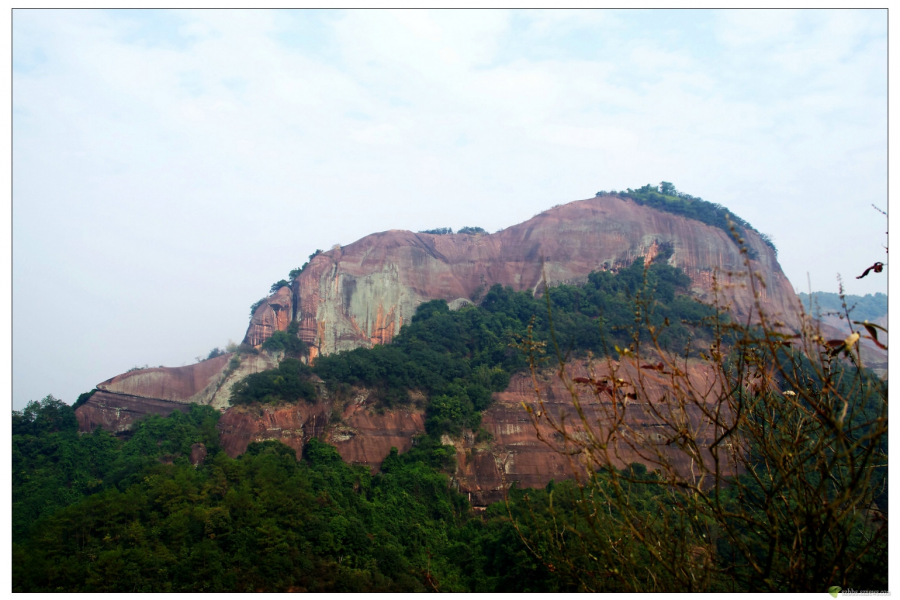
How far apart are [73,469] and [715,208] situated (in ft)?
163

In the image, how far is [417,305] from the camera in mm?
47469

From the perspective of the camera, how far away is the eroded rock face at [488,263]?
45.8 meters

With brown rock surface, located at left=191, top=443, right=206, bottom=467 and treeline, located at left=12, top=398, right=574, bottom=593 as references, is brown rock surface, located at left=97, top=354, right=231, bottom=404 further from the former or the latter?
brown rock surface, located at left=191, top=443, right=206, bottom=467

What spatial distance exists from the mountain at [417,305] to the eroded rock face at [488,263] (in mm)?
99

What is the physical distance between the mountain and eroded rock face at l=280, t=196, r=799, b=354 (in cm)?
10

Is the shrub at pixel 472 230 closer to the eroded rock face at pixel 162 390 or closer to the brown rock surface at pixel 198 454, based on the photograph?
the eroded rock face at pixel 162 390

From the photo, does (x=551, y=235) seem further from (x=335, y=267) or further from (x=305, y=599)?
(x=305, y=599)

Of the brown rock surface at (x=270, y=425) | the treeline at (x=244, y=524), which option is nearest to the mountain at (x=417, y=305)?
the brown rock surface at (x=270, y=425)

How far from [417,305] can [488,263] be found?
8298 mm

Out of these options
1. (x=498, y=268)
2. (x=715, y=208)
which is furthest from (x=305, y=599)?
(x=715, y=208)

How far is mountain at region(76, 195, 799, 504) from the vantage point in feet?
101

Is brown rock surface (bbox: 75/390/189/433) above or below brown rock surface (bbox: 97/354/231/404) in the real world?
below

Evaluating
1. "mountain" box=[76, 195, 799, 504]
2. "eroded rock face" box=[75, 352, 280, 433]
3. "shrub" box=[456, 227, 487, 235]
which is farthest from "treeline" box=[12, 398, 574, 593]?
"shrub" box=[456, 227, 487, 235]

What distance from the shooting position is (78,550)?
18.2 meters
